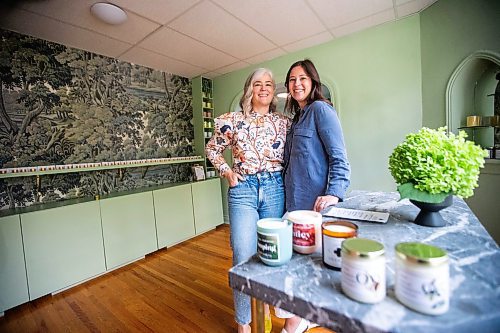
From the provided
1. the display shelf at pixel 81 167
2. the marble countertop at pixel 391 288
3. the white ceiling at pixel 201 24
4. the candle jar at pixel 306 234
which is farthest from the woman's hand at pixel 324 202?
the display shelf at pixel 81 167

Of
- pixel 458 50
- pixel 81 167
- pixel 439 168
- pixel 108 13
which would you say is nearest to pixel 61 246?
pixel 81 167

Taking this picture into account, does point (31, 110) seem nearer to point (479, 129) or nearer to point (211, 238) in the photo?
point (211, 238)

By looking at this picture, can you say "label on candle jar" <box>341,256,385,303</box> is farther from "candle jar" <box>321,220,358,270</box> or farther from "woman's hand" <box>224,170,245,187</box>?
"woman's hand" <box>224,170,245,187</box>

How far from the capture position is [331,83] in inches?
112

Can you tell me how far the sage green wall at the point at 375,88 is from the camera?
2420 millimetres

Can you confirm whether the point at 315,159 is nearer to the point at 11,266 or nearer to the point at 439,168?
the point at 439,168

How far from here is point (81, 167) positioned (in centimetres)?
250

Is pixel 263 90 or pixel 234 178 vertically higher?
pixel 263 90

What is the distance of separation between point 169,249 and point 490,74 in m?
3.80

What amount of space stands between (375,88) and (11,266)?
3.73 m

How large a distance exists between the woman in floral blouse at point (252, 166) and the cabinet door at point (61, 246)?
5.57 ft

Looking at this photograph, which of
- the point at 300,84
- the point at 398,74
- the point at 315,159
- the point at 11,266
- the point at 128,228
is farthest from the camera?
the point at 128,228

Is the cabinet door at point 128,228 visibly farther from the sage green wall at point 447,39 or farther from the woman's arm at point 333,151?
the sage green wall at point 447,39

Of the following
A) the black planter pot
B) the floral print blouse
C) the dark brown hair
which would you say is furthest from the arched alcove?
the black planter pot
